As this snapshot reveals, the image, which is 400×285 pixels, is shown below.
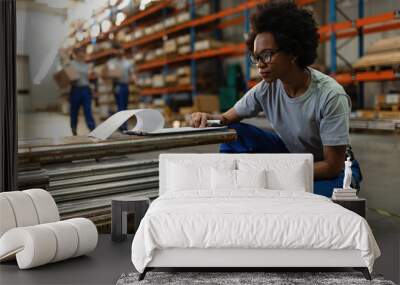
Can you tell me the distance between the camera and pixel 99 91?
12.6 feet

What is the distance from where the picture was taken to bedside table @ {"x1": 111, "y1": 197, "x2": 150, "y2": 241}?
3244 millimetres

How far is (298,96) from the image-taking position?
341cm

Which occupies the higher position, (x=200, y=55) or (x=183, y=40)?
(x=183, y=40)

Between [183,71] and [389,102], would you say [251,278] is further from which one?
[183,71]

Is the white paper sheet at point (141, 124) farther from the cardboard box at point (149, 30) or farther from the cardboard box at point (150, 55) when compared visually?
the cardboard box at point (149, 30)

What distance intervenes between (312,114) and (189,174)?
85 centimetres

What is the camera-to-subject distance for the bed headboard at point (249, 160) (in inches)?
127

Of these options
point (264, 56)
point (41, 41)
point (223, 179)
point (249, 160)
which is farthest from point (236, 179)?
point (41, 41)

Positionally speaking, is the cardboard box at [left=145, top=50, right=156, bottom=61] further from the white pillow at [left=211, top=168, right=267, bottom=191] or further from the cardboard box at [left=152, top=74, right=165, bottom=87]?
the white pillow at [left=211, top=168, right=267, bottom=191]

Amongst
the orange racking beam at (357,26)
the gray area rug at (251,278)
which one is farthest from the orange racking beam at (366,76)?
the gray area rug at (251,278)

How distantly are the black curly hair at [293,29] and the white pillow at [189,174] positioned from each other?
0.81 m

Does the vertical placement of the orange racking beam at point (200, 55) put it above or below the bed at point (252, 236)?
above

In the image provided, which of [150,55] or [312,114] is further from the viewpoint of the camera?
[150,55]

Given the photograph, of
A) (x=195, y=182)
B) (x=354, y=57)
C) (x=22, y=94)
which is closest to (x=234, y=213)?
(x=195, y=182)
